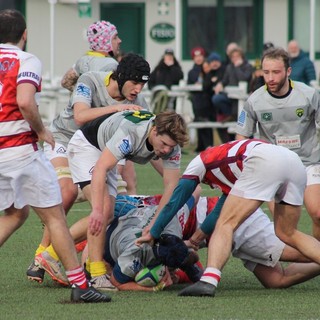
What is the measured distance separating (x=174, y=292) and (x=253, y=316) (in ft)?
4.39

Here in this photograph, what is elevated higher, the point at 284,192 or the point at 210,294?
the point at 284,192

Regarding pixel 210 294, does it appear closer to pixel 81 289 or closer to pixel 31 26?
pixel 81 289

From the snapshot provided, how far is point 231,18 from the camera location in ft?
101

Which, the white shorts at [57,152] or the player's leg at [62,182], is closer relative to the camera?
the player's leg at [62,182]

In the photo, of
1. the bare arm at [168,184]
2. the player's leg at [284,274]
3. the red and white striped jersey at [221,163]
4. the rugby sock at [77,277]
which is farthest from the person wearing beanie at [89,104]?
the player's leg at [284,274]

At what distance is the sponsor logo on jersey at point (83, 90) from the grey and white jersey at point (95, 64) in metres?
0.68

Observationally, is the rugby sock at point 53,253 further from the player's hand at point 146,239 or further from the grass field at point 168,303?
the player's hand at point 146,239

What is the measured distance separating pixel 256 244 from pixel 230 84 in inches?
562

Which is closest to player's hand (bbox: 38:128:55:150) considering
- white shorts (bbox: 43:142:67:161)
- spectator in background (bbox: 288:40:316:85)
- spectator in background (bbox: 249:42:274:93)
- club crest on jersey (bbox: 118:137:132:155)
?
club crest on jersey (bbox: 118:137:132:155)

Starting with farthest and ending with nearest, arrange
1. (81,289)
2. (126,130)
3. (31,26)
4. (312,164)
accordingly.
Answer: (31,26) → (312,164) → (126,130) → (81,289)

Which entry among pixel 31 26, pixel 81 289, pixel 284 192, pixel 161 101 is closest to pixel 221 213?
pixel 284 192

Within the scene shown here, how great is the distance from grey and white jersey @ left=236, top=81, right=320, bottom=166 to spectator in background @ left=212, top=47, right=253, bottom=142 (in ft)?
41.9

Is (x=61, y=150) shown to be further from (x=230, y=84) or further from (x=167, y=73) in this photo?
(x=167, y=73)

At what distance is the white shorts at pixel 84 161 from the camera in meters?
9.83
